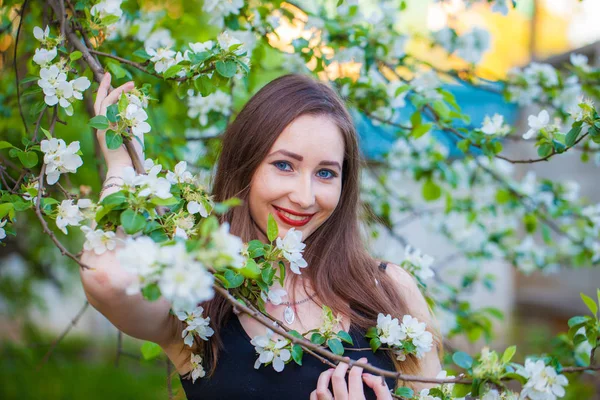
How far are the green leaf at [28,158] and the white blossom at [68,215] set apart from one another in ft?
0.71

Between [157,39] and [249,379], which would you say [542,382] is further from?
[157,39]

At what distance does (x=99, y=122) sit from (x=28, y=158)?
254 mm

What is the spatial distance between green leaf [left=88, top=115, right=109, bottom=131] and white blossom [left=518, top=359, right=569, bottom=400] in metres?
0.97

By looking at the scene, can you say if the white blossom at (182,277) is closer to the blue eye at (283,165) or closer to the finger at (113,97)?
the finger at (113,97)

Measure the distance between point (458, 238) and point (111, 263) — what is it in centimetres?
250

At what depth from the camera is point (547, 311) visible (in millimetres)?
6445

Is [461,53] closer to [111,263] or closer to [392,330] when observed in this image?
[392,330]

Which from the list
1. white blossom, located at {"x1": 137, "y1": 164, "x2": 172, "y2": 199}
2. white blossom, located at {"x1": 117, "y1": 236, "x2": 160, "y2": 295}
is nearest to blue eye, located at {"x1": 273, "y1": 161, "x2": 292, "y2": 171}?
white blossom, located at {"x1": 137, "y1": 164, "x2": 172, "y2": 199}

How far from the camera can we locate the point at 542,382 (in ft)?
3.75

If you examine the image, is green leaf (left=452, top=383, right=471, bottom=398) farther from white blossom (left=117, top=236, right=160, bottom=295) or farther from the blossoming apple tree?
white blossom (left=117, top=236, right=160, bottom=295)

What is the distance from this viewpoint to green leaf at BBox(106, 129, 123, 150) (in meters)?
1.27

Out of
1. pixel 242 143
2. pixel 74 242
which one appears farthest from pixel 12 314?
pixel 242 143

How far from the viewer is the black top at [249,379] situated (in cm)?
152

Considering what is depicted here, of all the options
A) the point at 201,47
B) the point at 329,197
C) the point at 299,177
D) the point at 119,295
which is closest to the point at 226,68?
the point at 201,47
